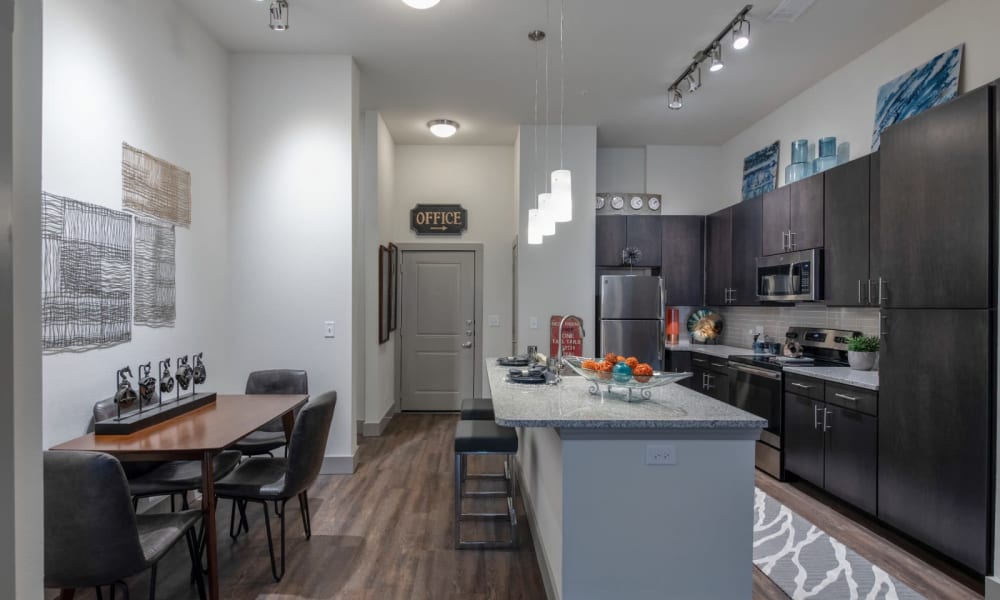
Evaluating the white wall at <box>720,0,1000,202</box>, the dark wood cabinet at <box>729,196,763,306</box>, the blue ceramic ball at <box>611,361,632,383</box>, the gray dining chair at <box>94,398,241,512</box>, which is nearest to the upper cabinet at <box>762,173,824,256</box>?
the dark wood cabinet at <box>729,196,763,306</box>

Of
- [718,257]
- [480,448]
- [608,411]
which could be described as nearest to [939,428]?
[608,411]

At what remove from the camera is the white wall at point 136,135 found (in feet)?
7.58

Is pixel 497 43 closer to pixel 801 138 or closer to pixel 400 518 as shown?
pixel 801 138

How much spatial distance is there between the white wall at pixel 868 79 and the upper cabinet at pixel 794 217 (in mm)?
411

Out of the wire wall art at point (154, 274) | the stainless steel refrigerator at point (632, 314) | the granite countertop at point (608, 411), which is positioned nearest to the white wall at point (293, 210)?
the wire wall art at point (154, 274)

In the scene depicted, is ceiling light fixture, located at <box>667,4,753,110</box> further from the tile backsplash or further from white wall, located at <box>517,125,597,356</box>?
the tile backsplash

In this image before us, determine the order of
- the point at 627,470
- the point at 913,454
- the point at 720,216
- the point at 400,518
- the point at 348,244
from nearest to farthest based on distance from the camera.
Result: the point at 627,470, the point at 913,454, the point at 400,518, the point at 348,244, the point at 720,216

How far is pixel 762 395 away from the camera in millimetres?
4000

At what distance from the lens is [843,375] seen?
131 inches

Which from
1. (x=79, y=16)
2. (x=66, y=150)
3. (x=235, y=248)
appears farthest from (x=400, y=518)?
(x=79, y=16)

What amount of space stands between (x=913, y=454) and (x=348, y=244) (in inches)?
150

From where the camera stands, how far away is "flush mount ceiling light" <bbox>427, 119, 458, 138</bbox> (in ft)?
17.0

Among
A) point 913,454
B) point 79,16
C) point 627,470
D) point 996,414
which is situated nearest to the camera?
point 627,470

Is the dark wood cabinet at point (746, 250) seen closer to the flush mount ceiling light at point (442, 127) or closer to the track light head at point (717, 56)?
the track light head at point (717, 56)
